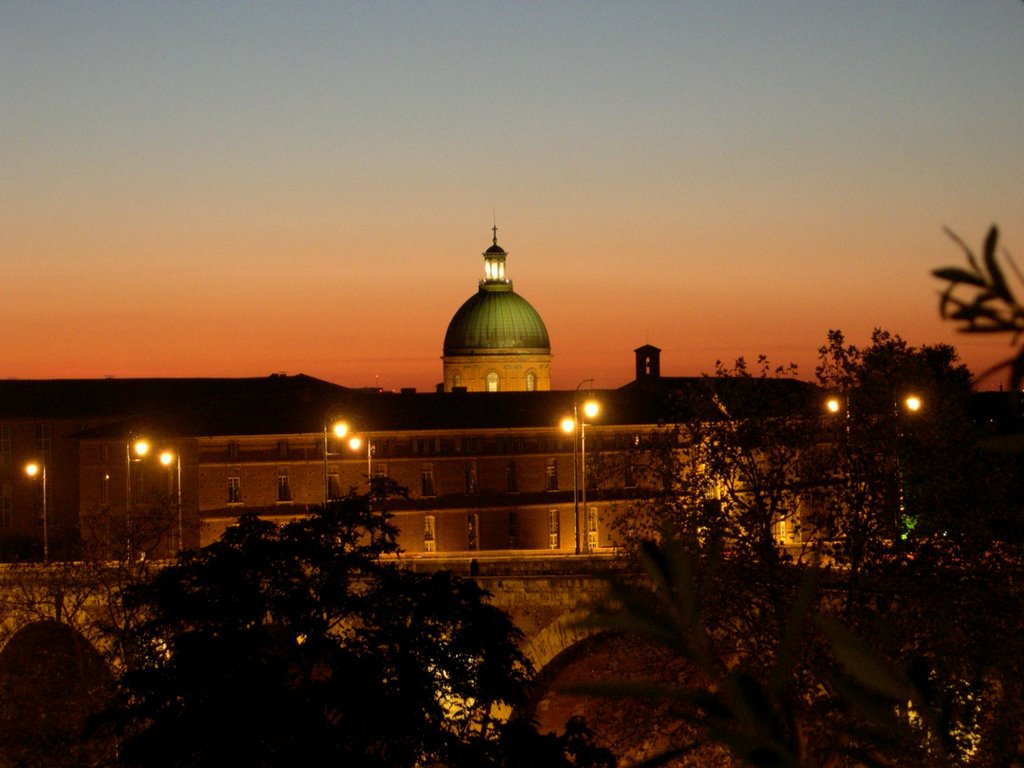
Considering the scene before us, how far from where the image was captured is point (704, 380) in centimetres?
2491

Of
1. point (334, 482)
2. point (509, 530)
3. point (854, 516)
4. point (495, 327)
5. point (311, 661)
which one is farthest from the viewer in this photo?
point (495, 327)

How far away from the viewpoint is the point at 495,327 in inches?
4473

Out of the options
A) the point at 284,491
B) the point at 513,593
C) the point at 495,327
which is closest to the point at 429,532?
the point at 284,491

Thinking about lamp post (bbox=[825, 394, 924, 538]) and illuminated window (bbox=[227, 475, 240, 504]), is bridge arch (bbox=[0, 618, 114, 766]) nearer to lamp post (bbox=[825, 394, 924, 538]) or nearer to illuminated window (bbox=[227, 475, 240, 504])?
lamp post (bbox=[825, 394, 924, 538])

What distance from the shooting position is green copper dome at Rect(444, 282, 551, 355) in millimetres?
113188

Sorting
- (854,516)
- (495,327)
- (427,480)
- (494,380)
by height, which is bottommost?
(427,480)

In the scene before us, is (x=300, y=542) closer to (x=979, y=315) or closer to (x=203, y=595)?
(x=203, y=595)

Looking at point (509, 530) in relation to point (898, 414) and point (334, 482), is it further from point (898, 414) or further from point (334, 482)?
point (898, 414)

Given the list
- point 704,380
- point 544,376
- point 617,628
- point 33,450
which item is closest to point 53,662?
point 704,380

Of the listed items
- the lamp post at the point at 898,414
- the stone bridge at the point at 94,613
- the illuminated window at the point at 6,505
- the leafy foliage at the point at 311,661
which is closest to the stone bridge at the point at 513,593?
the stone bridge at the point at 94,613

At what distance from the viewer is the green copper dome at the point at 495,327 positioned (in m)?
113

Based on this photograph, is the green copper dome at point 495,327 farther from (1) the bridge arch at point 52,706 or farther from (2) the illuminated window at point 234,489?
(1) the bridge arch at point 52,706

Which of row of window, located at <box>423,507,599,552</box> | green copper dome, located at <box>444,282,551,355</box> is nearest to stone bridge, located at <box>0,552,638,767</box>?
row of window, located at <box>423,507,599,552</box>

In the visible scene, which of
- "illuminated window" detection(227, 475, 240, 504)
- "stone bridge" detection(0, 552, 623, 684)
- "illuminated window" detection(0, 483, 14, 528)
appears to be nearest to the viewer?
"stone bridge" detection(0, 552, 623, 684)
